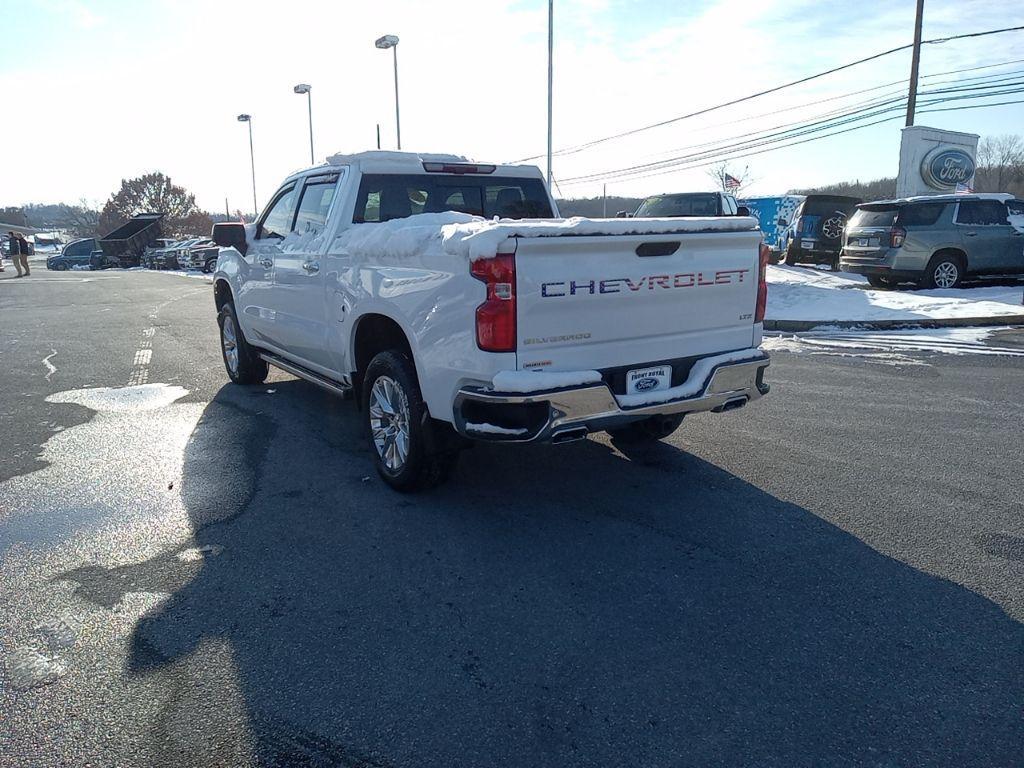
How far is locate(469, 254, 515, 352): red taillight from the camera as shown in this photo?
373cm

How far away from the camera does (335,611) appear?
336cm

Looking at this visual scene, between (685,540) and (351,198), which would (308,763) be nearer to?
(685,540)

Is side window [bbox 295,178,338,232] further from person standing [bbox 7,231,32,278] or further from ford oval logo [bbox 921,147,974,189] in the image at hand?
person standing [bbox 7,231,32,278]

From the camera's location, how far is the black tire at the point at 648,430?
215 inches

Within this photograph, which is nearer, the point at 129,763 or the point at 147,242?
the point at 129,763

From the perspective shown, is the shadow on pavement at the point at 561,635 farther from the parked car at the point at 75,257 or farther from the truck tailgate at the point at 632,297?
the parked car at the point at 75,257

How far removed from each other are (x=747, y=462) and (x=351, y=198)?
339cm

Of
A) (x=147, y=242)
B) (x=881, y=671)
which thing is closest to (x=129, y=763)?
(x=881, y=671)

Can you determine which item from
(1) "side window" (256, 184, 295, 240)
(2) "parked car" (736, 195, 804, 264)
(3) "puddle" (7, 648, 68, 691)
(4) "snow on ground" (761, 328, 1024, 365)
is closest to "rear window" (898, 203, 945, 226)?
(4) "snow on ground" (761, 328, 1024, 365)

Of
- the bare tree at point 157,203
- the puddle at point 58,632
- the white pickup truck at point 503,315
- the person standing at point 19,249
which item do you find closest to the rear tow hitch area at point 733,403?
the white pickup truck at point 503,315

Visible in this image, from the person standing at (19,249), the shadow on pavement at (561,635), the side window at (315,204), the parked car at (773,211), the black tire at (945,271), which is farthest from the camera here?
the person standing at (19,249)

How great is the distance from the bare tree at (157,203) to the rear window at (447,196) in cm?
7316

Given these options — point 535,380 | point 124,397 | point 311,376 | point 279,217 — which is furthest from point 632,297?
point 124,397

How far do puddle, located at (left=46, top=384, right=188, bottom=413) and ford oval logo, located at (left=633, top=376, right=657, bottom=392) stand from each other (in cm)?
487
